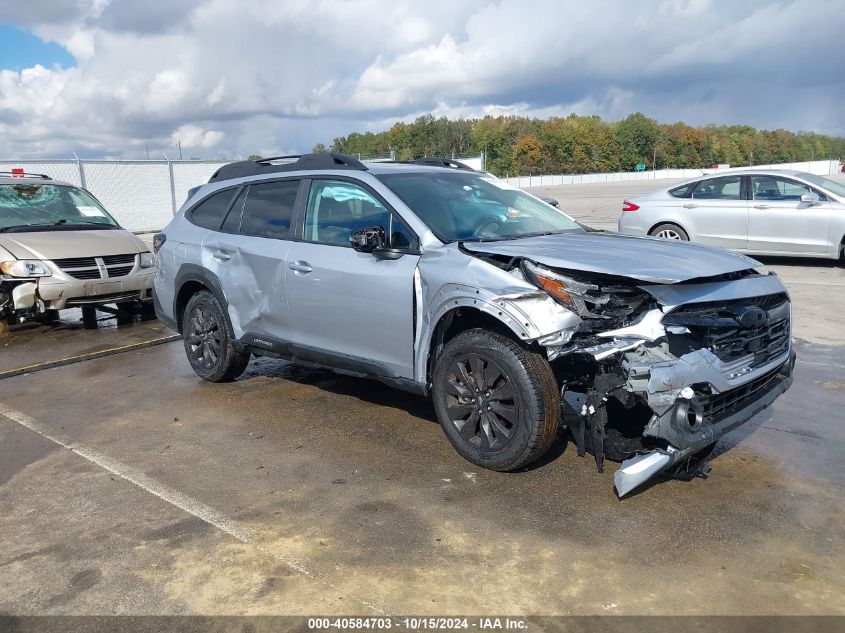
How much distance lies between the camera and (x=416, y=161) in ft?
19.7

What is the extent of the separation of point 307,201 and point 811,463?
3708 millimetres

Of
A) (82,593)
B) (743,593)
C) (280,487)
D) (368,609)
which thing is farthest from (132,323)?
(743,593)

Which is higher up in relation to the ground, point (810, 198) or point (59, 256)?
point (810, 198)

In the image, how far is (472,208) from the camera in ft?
16.4

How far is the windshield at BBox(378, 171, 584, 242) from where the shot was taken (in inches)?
186

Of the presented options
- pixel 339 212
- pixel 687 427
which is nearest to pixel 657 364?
pixel 687 427

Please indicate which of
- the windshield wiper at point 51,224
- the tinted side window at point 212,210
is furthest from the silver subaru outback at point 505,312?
the windshield wiper at point 51,224

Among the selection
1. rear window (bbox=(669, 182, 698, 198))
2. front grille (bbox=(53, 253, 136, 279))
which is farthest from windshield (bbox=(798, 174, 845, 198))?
front grille (bbox=(53, 253, 136, 279))

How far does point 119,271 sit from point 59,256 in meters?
0.69

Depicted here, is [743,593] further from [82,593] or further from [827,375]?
[827,375]

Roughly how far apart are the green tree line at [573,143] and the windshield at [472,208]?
67474 mm

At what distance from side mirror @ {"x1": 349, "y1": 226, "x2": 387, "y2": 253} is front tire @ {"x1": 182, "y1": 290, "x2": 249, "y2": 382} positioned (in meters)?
1.85

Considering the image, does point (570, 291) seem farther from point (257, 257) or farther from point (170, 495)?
point (257, 257)

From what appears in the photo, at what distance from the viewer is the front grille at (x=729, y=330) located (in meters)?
3.73
